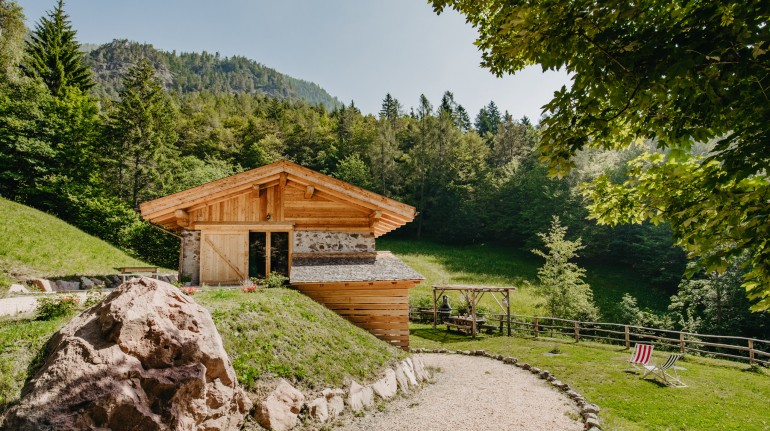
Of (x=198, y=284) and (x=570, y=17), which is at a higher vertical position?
(x=570, y=17)

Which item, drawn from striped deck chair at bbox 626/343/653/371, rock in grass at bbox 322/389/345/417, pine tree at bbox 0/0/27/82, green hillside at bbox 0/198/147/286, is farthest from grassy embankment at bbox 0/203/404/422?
pine tree at bbox 0/0/27/82

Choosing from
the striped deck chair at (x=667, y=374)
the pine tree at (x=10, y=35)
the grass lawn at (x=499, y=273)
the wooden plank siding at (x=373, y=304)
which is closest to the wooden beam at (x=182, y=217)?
the wooden plank siding at (x=373, y=304)

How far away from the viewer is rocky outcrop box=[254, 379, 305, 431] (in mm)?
6434

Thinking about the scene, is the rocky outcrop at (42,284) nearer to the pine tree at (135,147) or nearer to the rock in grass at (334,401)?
the rock in grass at (334,401)

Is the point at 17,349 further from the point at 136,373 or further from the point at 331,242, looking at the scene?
the point at 331,242

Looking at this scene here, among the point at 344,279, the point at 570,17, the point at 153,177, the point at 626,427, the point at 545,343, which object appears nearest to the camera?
the point at 570,17

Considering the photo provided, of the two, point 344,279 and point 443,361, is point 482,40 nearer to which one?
point 344,279

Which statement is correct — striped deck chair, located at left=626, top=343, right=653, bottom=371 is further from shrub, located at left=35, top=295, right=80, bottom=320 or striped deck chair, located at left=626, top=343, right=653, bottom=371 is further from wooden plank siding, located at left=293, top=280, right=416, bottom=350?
shrub, located at left=35, top=295, right=80, bottom=320

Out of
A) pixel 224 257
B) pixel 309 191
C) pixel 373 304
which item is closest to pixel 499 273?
pixel 373 304

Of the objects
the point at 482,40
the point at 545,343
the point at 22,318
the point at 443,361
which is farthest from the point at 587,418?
the point at 22,318

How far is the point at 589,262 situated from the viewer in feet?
144

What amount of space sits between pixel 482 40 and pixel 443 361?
12.7 meters

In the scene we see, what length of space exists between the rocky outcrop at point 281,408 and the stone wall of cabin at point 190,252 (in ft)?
28.0

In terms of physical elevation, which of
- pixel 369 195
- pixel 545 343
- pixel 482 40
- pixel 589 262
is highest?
pixel 482 40
